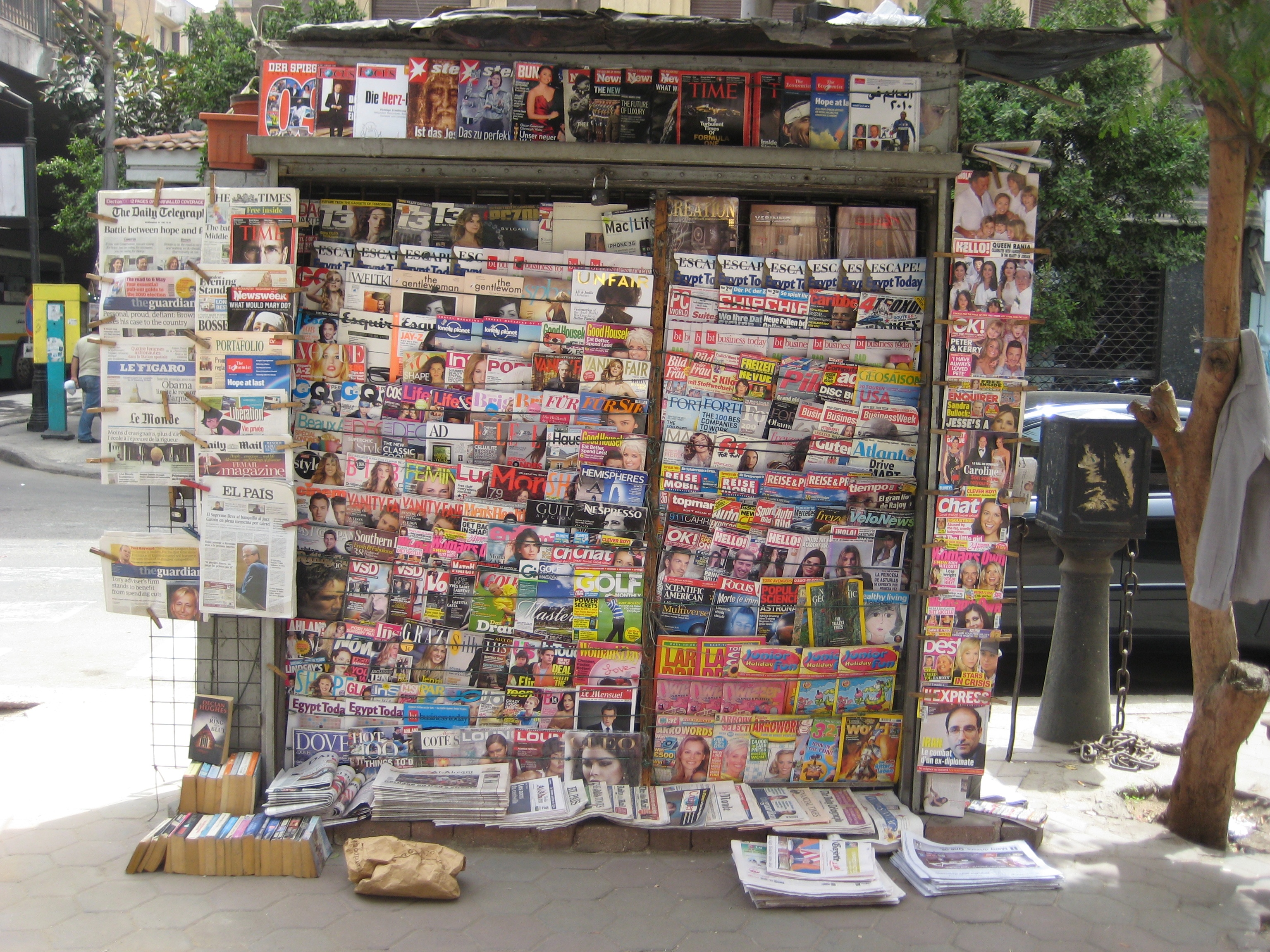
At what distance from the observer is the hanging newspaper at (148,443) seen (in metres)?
3.76

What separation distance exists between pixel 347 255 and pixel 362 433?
72 centimetres

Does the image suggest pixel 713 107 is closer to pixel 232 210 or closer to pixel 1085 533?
pixel 232 210

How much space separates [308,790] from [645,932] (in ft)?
4.61

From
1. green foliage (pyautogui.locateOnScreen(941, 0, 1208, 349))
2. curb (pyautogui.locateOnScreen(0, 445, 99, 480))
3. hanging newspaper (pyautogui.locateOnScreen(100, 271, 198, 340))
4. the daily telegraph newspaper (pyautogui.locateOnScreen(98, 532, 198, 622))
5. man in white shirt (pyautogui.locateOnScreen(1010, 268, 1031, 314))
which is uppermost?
green foliage (pyautogui.locateOnScreen(941, 0, 1208, 349))

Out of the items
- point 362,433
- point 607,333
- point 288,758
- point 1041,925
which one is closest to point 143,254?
point 362,433

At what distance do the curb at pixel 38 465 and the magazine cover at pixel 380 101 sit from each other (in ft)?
37.9

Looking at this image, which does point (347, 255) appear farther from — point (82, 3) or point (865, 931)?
point (82, 3)

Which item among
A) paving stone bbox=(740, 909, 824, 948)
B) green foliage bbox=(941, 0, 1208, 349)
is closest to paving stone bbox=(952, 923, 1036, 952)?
paving stone bbox=(740, 909, 824, 948)

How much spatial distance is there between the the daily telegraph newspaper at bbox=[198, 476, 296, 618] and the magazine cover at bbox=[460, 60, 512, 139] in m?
1.57

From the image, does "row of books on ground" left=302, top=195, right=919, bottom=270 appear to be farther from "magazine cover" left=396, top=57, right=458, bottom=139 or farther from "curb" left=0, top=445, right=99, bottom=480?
"curb" left=0, top=445, right=99, bottom=480

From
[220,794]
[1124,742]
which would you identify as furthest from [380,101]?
[1124,742]

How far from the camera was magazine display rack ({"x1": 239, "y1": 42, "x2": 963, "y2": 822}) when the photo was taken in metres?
3.66

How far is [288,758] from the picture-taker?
4004 millimetres

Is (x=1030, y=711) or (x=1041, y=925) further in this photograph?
(x=1030, y=711)
